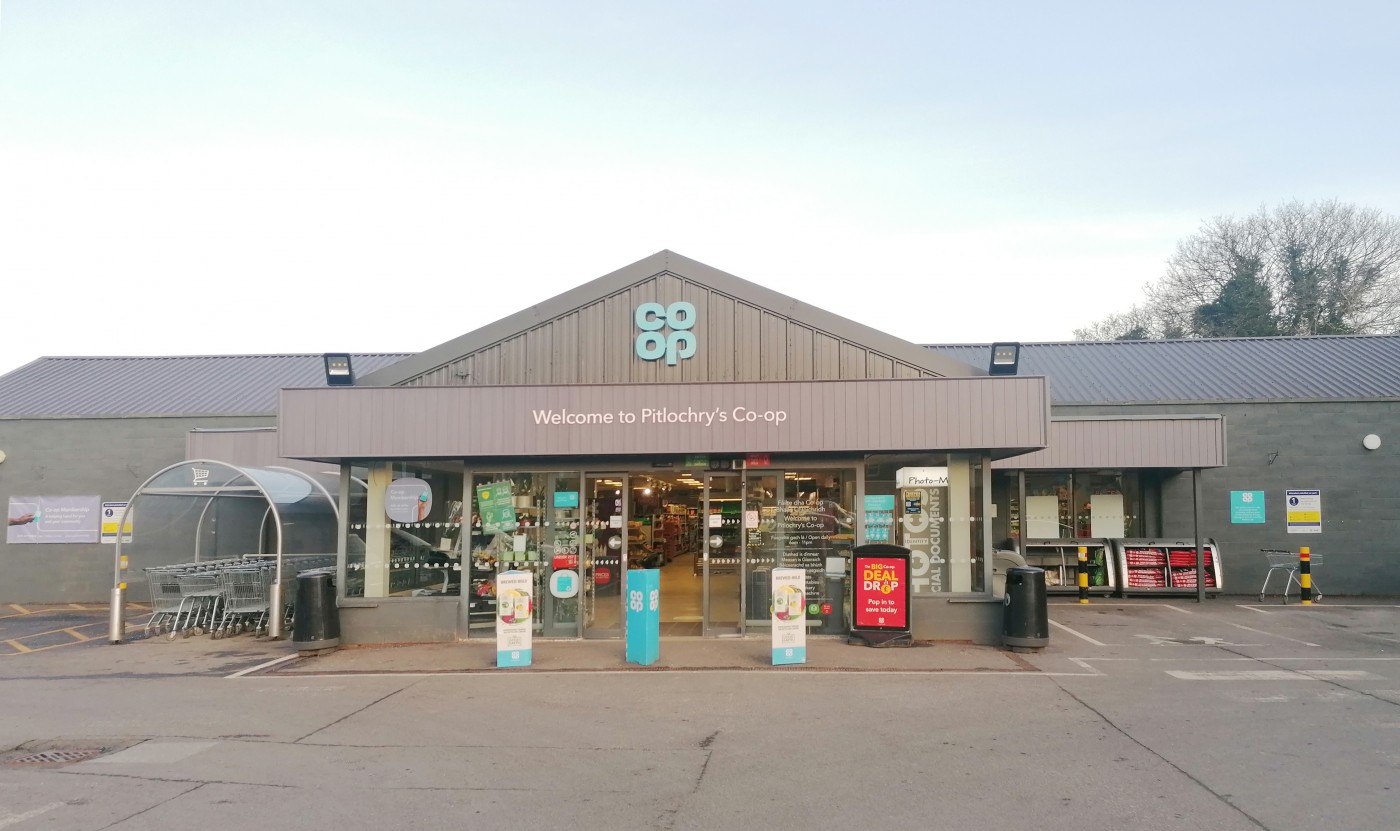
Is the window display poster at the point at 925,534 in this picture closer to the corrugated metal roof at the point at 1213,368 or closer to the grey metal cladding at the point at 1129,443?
the grey metal cladding at the point at 1129,443

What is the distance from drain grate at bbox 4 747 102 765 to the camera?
8.14 metres

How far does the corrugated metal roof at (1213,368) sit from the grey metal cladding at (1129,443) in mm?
2269

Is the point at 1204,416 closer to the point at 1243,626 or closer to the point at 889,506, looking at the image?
the point at 1243,626

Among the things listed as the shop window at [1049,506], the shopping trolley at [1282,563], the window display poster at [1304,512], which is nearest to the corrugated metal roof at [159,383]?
the shop window at [1049,506]

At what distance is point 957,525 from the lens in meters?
13.9

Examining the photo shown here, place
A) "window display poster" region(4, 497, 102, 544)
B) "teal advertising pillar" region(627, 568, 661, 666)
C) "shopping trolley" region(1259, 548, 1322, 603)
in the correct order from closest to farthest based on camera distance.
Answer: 1. "teal advertising pillar" region(627, 568, 661, 666)
2. "shopping trolley" region(1259, 548, 1322, 603)
3. "window display poster" region(4, 497, 102, 544)

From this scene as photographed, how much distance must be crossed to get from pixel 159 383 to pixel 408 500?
13.8 meters

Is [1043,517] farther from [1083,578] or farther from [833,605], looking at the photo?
[833,605]

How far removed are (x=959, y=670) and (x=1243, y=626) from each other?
6.82m

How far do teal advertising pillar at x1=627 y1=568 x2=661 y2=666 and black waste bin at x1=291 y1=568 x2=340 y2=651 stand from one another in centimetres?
466

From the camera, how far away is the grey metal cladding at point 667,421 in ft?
43.4

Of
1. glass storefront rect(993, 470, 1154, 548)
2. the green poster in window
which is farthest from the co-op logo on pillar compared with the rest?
glass storefront rect(993, 470, 1154, 548)

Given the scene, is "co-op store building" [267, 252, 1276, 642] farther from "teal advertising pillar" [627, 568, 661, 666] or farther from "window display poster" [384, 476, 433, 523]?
"teal advertising pillar" [627, 568, 661, 666]

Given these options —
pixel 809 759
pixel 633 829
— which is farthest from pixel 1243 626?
pixel 633 829
